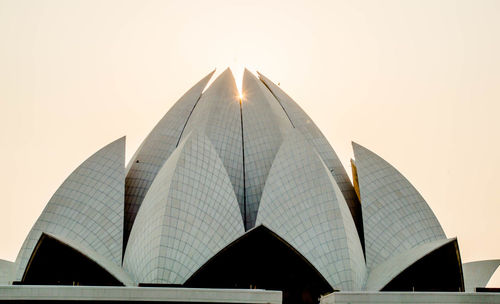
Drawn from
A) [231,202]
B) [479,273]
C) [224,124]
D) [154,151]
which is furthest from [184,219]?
[479,273]

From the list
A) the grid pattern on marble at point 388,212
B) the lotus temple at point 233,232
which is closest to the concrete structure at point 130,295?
the lotus temple at point 233,232

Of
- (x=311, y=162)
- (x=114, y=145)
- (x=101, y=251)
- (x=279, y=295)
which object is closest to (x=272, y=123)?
(x=311, y=162)

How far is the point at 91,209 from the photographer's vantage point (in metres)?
24.9

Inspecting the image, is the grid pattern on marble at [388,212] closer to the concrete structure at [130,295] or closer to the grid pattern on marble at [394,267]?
the grid pattern on marble at [394,267]

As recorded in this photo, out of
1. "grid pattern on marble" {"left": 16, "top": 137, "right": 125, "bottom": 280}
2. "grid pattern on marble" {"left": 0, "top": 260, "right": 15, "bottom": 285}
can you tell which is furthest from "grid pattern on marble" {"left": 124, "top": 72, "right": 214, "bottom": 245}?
"grid pattern on marble" {"left": 0, "top": 260, "right": 15, "bottom": 285}

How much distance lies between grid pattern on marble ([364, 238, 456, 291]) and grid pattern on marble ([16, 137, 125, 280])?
10.9 meters

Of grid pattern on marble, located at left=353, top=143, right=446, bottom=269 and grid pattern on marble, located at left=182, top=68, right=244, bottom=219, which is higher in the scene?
grid pattern on marble, located at left=182, top=68, right=244, bottom=219

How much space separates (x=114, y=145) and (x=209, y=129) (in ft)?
16.7

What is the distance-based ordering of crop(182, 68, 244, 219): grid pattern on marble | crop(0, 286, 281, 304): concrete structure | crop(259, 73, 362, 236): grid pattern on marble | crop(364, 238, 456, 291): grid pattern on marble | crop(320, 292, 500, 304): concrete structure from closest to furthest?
crop(320, 292, 500, 304): concrete structure → crop(0, 286, 281, 304): concrete structure → crop(364, 238, 456, 291): grid pattern on marble → crop(182, 68, 244, 219): grid pattern on marble → crop(259, 73, 362, 236): grid pattern on marble

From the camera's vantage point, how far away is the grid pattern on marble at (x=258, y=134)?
2684 centimetres

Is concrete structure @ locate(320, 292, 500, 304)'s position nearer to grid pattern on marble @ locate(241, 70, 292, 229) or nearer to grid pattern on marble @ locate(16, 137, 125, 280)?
grid pattern on marble @ locate(241, 70, 292, 229)

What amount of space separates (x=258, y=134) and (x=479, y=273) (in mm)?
15106

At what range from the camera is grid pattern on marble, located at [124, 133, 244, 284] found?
19797mm

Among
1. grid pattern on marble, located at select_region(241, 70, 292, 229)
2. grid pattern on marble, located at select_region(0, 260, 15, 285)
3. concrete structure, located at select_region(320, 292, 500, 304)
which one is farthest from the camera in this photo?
grid pattern on marble, located at select_region(241, 70, 292, 229)
